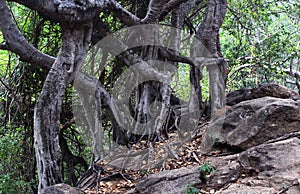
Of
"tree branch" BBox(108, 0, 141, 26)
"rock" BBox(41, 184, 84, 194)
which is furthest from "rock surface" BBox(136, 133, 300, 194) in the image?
"tree branch" BBox(108, 0, 141, 26)

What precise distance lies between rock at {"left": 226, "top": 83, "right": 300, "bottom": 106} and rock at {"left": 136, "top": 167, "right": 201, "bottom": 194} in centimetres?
260

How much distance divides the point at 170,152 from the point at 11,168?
264 cm

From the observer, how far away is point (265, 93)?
17.5 ft

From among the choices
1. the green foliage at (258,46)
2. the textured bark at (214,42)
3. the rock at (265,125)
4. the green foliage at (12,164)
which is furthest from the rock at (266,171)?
the green foliage at (258,46)

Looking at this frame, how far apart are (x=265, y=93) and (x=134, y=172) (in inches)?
103

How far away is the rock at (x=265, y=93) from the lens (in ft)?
17.2

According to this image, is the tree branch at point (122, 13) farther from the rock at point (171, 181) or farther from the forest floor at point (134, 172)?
the rock at point (171, 181)

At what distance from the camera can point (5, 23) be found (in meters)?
3.60

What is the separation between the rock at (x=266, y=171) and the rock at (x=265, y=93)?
2228mm

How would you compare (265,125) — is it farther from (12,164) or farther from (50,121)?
(12,164)

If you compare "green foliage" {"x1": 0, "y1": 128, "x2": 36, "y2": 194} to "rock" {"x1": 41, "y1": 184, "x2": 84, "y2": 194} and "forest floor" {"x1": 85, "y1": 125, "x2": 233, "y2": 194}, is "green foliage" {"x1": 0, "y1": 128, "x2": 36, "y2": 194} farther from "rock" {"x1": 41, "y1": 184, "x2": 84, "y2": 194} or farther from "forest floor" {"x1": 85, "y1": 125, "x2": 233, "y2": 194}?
"rock" {"x1": 41, "y1": 184, "x2": 84, "y2": 194}

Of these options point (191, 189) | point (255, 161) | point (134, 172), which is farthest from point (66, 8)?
point (255, 161)

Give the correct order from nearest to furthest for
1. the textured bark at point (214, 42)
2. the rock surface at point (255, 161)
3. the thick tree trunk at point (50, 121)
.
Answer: the rock surface at point (255, 161)
the thick tree trunk at point (50, 121)
the textured bark at point (214, 42)

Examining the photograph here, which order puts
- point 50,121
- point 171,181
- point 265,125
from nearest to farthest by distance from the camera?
point 171,181, point 50,121, point 265,125
